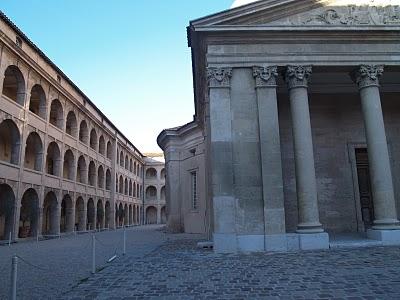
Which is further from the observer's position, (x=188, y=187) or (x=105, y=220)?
(x=105, y=220)

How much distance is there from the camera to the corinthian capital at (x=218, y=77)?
513 inches

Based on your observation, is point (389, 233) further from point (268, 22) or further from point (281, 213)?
point (268, 22)

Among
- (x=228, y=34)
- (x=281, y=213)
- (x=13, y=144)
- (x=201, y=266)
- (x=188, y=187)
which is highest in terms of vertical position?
(x=228, y=34)

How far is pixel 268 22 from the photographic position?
13625 millimetres

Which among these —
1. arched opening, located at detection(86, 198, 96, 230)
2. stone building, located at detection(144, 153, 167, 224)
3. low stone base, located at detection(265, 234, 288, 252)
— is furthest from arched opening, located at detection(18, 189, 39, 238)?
stone building, located at detection(144, 153, 167, 224)

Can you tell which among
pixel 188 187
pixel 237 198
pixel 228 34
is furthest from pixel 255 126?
pixel 188 187

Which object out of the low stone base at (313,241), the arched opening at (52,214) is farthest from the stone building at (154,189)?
the low stone base at (313,241)

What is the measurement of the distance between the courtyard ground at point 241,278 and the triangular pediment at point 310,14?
26.9 feet

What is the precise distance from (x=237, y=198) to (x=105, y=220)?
33.3 metres

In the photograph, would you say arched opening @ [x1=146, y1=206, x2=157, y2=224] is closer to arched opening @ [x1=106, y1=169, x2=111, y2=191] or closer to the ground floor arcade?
arched opening @ [x1=106, y1=169, x2=111, y2=191]

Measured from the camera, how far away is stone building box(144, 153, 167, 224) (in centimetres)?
6575

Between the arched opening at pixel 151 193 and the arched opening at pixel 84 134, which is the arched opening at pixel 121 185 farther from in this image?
the arched opening at pixel 151 193

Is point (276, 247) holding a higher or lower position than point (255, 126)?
lower

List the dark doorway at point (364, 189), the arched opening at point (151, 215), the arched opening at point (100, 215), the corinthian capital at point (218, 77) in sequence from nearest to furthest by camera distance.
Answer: the corinthian capital at point (218, 77) → the dark doorway at point (364, 189) → the arched opening at point (100, 215) → the arched opening at point (151, 215)
